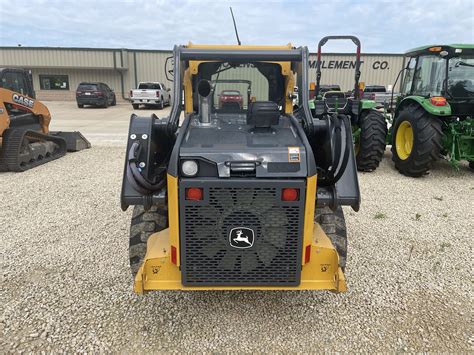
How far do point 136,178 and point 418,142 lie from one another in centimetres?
573

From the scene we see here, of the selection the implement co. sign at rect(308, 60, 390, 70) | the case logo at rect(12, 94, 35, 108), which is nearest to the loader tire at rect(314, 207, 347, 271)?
the case logo at rect(12, 94, 35, 108)

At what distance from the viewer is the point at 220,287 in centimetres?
272

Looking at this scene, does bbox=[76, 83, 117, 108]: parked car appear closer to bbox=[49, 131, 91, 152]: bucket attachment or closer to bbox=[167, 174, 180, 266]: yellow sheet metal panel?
bbox=[49, 131, 91, 152]: bucket attachment

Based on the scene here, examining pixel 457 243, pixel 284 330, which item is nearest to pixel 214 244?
pixel 284 330

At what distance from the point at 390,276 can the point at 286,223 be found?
1685 millimetres

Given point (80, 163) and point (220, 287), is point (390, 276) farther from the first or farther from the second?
point (80, 163)

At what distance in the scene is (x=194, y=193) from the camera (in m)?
2.54

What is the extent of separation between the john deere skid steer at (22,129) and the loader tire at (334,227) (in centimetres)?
656

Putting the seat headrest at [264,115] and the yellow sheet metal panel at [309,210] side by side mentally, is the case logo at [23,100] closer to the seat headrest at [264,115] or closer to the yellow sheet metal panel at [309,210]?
the seat headrest at [264,115]

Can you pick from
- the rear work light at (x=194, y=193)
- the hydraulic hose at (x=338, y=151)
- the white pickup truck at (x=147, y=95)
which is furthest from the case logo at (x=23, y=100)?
the white pickup truck at (x=147, y=95)

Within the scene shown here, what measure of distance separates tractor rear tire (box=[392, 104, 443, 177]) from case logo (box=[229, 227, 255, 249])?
5.34 metres

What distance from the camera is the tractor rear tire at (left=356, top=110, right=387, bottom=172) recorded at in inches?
286

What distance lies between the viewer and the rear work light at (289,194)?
2.55m

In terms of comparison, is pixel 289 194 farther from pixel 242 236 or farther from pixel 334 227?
pixel 334 227
